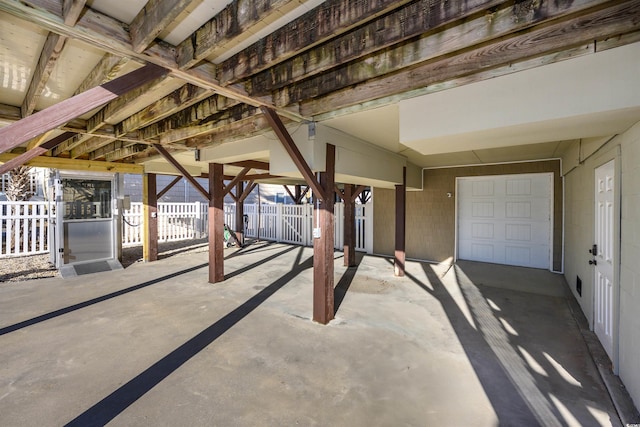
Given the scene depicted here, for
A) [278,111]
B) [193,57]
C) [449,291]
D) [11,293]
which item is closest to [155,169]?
[11,293]

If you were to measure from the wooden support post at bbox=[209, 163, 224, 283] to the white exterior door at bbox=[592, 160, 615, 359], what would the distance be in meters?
5.25

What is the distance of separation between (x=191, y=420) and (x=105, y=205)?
6544 millimetres

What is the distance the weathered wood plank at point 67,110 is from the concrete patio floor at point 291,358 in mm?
1890

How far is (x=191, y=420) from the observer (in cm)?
195

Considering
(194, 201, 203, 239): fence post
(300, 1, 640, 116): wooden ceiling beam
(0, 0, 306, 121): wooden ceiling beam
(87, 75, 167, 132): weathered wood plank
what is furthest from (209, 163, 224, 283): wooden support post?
(194, 201, 203, 239): fence post

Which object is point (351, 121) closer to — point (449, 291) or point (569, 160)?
point (449, 291)

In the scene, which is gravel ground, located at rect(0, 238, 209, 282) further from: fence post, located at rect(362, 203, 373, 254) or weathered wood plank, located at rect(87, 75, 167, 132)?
fence post, located at rect(362, 203, 373, 254)

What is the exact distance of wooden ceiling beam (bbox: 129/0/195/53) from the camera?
1.57m

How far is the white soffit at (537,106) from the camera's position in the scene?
1.80 meters

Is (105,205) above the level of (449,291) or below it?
above

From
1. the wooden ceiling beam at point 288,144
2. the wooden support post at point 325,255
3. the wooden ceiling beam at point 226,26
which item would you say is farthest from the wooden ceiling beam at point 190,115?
the wooden support post at point 325,255

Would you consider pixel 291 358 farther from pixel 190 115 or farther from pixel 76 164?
pixel 76 164

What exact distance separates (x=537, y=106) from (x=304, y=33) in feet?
5.69

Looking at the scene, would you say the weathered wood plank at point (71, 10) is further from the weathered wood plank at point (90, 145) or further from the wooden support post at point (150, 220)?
the wooden support post at point (150, 220)
